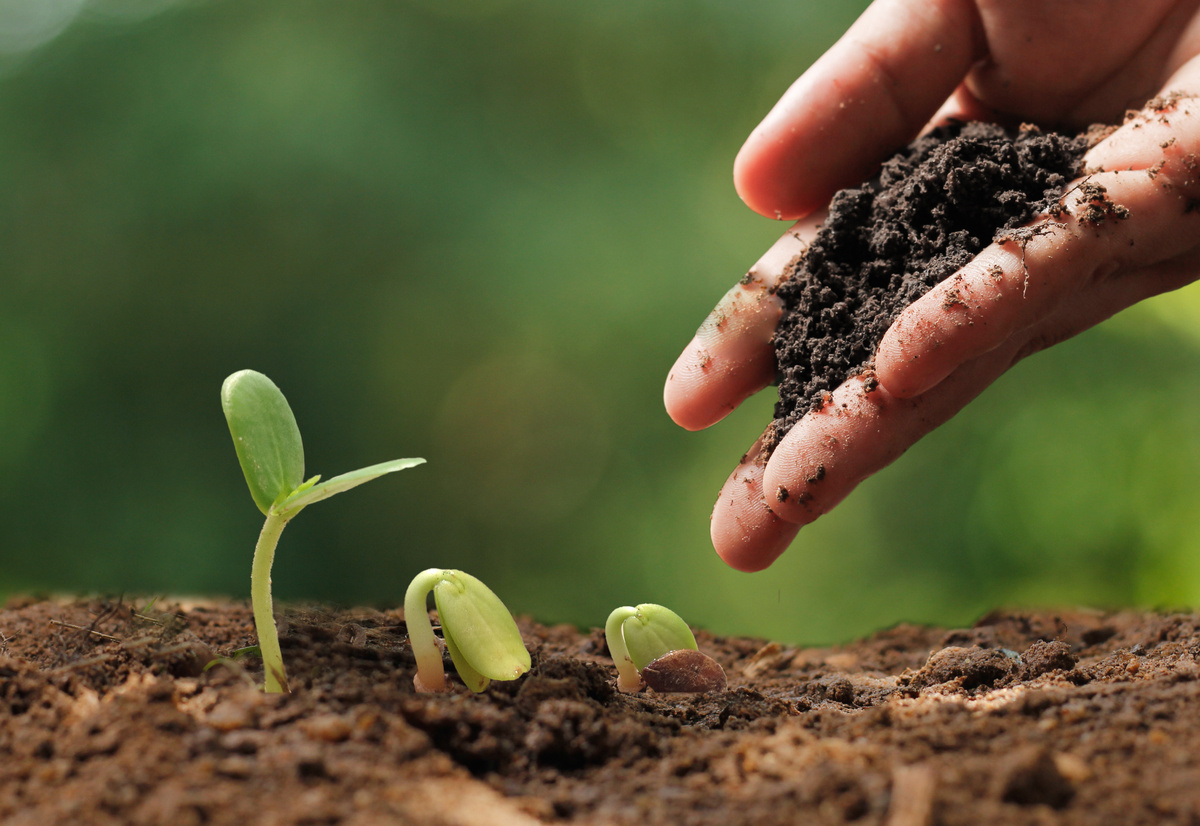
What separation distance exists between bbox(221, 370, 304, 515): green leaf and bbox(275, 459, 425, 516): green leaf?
1 centimetres

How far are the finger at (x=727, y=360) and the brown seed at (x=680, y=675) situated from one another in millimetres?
434

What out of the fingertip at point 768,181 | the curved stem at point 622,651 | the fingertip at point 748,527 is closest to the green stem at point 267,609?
the curved stem at point 622,651

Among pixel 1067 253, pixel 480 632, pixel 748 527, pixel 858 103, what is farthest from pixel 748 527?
pixel 858 103

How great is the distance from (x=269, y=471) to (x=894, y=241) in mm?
1007

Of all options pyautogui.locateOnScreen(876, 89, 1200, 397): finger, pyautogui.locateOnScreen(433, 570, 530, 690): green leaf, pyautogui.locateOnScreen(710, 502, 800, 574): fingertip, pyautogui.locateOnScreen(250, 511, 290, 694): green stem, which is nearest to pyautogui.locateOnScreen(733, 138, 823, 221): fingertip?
pyautogui.locateOnScreen(876, 89, 1200, 397): finger

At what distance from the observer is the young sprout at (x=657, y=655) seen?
114 cm

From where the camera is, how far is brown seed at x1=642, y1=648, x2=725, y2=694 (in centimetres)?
114

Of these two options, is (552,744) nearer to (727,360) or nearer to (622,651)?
(622,651)

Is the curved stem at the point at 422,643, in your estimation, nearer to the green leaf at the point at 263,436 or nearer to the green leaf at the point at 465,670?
the green leaf at the point at 465,670

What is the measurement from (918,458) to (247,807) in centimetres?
210

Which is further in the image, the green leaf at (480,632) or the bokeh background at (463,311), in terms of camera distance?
the bokeh background at (463,311)

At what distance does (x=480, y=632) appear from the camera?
0.96 metres

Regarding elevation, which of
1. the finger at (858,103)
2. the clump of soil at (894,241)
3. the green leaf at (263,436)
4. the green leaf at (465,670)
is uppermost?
the finger at (858,103)

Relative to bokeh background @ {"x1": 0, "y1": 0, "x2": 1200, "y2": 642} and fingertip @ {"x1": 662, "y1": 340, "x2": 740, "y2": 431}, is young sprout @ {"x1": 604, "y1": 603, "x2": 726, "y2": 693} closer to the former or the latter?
fingertip @ {"x1": 662, "y1": 340, "x2": 740, "y2": 431}
